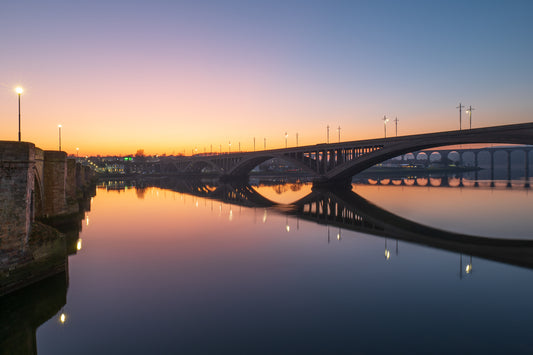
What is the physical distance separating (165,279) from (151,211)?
24.3 metres

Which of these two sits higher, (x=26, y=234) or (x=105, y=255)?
(x=26, y=234)

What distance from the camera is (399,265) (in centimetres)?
1614

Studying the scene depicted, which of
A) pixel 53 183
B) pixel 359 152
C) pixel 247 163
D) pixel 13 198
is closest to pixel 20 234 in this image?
pixel 13 198

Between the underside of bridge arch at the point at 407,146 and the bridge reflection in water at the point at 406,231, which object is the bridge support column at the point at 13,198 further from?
the underside of bridge arch at the point at 407,146

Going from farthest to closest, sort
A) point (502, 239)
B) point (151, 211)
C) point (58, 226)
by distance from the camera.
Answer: point (151, 211) < point (58, 226) < point (502, 239)

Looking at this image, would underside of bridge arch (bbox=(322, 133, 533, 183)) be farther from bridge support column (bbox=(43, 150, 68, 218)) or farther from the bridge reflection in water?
bridge support column (bbox=(43, 150, 68, 218))

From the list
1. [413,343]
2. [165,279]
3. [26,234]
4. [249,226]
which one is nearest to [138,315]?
[165,279]

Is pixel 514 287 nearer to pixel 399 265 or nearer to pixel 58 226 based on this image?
pixel 399 265

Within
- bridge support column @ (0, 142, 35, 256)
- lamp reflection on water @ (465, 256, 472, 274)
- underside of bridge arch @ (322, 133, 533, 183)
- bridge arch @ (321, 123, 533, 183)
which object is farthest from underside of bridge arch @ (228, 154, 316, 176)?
bridge support column @ (0, 142, 35, 256)

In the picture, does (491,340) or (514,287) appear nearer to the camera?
(491,340)

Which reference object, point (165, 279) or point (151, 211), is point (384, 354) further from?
point (151, 211)


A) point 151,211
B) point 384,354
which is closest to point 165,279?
point 384,354

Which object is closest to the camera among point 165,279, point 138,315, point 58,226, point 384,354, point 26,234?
point 384,354

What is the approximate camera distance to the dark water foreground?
923 centimetres
